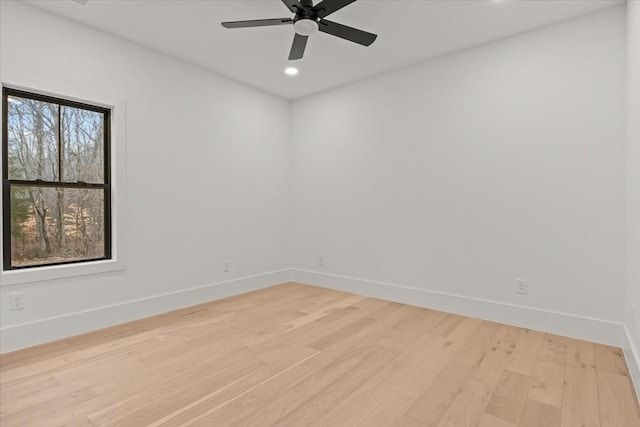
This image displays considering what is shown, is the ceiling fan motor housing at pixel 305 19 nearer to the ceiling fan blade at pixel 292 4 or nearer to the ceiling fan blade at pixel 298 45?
the ceiling fan blade at pixel 292 4

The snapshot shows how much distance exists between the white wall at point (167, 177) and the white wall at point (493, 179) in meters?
0.87

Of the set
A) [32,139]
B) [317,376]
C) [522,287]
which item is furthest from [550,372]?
[32,139]

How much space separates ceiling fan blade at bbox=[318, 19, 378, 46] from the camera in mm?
2395

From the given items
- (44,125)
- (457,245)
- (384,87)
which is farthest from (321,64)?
(44,125)

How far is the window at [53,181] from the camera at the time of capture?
2.65 m

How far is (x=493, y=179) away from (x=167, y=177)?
3.32 metres

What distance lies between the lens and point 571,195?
2846 millimetres

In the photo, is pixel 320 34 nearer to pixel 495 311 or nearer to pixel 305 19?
pixel 305 19

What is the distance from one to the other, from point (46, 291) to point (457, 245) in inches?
148

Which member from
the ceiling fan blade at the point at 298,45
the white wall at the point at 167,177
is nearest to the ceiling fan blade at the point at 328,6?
the ceiling fan blade at the point at 298,45

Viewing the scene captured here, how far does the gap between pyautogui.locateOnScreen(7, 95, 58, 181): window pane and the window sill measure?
→ 0.76m

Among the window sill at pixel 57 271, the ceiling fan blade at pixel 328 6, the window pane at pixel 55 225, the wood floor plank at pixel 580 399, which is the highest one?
the ceiling fan blade at pixel 328 6

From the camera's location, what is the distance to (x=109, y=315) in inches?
121

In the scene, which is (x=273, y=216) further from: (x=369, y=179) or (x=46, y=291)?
(x=46, y=291)
